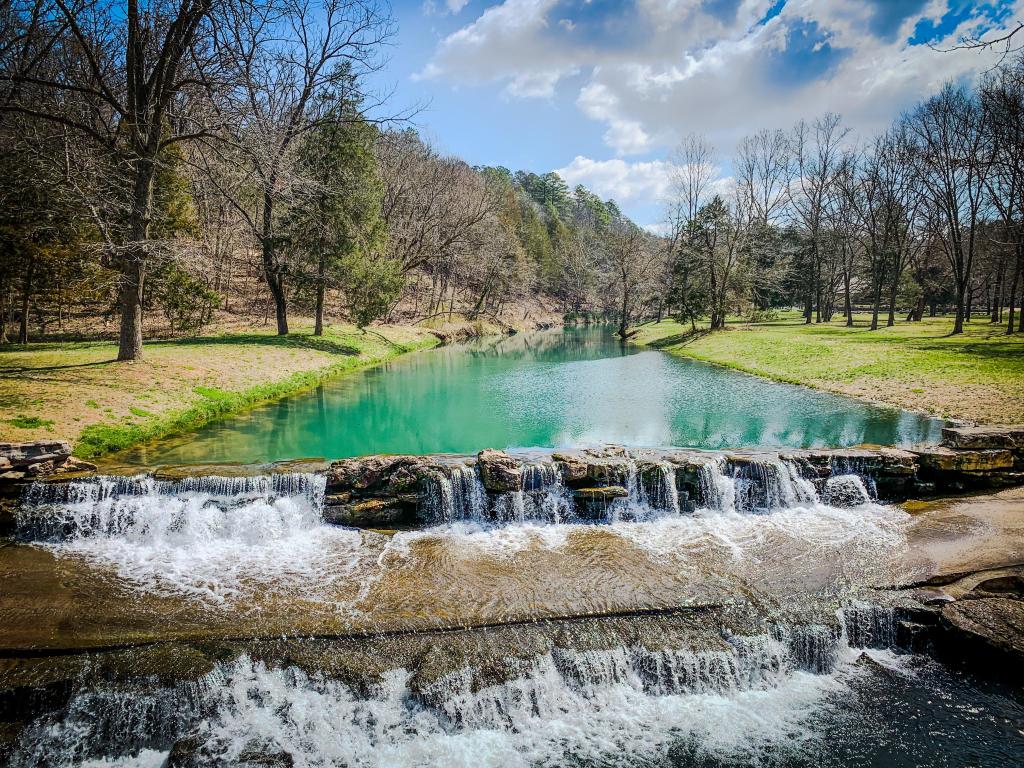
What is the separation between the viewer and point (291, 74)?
83.3 feet

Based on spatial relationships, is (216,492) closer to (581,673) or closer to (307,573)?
(307,573)

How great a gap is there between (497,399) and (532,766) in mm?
16186

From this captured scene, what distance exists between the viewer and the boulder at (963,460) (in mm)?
11555

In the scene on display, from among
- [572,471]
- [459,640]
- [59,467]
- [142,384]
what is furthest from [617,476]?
[142,384]

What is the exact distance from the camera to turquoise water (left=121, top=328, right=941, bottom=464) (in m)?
14.6

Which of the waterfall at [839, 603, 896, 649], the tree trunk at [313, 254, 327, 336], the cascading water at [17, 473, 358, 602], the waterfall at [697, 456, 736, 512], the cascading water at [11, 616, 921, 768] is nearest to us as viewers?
the cascading water at [11, 616, 921, 768]

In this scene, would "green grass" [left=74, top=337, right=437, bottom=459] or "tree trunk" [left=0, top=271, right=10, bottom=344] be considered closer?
"green grass" [left=74, top=337, right=437, bottom=459]

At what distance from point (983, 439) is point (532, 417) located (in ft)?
38.0

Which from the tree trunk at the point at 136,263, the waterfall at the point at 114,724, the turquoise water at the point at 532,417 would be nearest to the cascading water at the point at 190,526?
the waterfall at the point at 114,724

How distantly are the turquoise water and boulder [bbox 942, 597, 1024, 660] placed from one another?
7.45m

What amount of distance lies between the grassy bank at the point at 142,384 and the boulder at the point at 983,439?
19.4 m

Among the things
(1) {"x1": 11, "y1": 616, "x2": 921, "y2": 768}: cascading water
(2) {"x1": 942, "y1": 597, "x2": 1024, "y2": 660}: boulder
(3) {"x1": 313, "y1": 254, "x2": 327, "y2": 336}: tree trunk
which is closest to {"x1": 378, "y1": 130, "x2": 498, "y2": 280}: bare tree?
(3) {"x1": 313, "y1": 254, "x2": 327, "y2": 336}: tree trunk

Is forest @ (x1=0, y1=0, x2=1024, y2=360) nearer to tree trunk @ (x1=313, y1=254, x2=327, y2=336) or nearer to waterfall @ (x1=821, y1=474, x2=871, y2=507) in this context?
tree trunk @ (x1=313, y1=254, x2=327, y2=336)

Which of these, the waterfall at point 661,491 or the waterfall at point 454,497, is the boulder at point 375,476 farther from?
the waterfall at point 661,491
